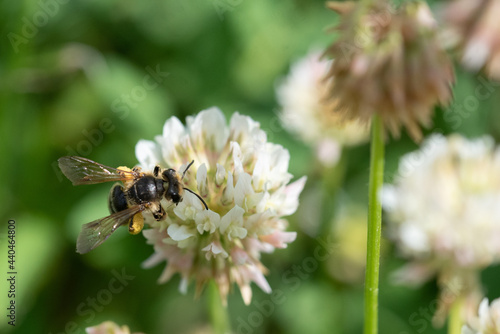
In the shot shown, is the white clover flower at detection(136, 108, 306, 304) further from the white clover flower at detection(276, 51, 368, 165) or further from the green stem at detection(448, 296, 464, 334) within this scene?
the white clover flower at detection(276, 51, 368, 165)

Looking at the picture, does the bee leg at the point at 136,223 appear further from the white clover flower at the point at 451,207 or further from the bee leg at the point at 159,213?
the white clover flower at the point at 451,207

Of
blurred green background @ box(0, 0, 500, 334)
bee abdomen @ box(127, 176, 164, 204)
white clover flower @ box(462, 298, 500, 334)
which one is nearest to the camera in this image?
white clover flower @ box(462, 298, 500, 334)

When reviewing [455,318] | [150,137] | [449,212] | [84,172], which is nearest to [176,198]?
[84,172]

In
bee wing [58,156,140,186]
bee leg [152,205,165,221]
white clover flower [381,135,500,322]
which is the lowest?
white clover flower [381,135,500,322]

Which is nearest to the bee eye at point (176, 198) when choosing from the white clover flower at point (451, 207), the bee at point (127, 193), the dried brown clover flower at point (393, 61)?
the bee at point (127, 193)

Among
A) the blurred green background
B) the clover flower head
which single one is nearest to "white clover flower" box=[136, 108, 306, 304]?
the clover flower head

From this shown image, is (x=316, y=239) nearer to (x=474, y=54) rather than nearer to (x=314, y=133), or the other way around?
(x=314, y=133)

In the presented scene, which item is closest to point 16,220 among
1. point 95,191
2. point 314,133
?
point 95,191
